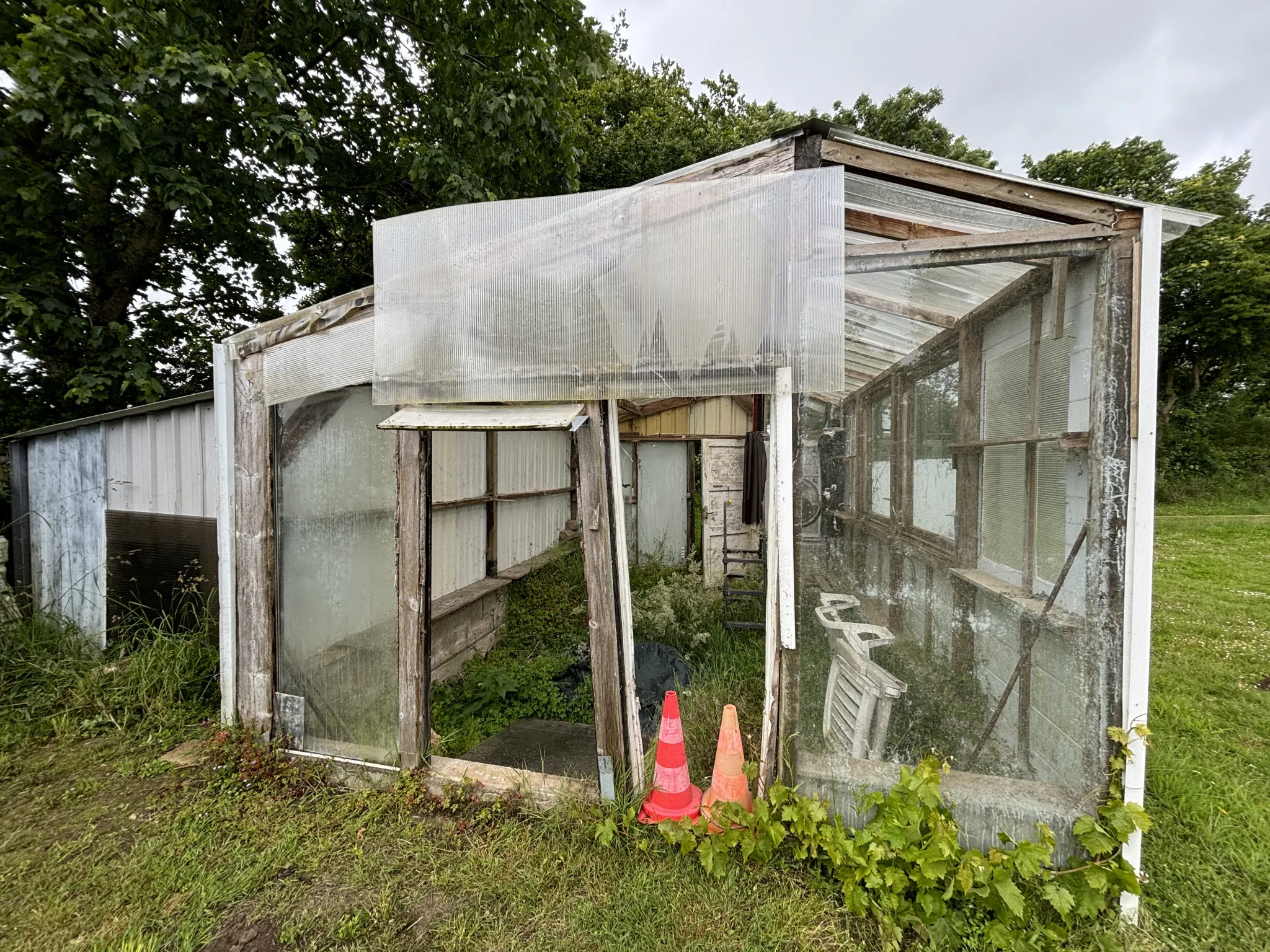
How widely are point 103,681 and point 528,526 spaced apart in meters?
3.63

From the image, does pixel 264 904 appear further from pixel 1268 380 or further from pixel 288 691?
pixel 1268 380

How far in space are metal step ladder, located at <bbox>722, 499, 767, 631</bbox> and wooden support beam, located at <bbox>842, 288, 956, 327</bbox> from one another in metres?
3.11

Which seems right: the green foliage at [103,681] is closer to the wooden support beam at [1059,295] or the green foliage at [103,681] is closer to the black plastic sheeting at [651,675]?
the black plastic sheeting at [651,675]

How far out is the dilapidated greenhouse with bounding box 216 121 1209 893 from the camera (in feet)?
6.02

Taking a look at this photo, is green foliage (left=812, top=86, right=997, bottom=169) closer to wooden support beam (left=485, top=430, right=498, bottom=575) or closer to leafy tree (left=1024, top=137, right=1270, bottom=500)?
leafy tree (left=1024, top=137, right=1270, bottom=500)

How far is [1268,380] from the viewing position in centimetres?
1469

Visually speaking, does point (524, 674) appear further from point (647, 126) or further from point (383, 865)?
point (647, 126)

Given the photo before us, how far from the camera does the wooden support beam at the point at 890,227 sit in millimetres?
2006

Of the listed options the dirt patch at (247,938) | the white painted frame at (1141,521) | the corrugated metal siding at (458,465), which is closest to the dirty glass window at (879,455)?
the white painted frame at (1141,521)

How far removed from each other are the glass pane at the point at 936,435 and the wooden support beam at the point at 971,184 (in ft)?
2.12

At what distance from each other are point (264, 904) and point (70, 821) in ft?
4.23

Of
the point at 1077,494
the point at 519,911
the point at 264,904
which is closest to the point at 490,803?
the point at 519,911

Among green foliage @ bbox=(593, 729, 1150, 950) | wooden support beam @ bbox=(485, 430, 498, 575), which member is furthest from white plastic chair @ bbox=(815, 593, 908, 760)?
wooden support beam @ bbox=(485, 430, 498, 575)

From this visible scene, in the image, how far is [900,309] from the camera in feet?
7.05
